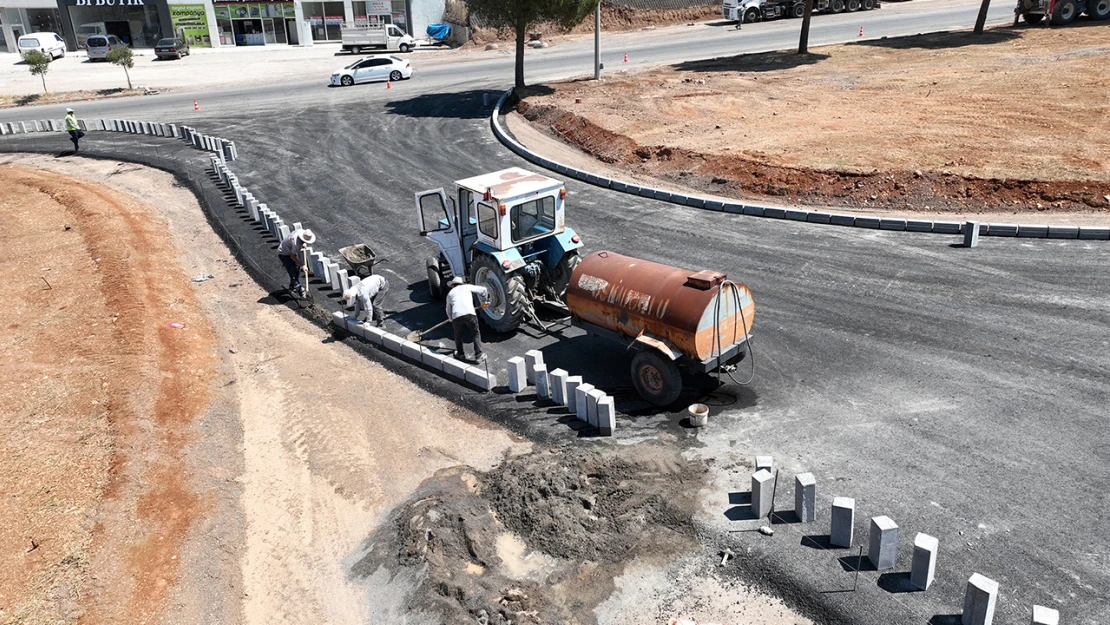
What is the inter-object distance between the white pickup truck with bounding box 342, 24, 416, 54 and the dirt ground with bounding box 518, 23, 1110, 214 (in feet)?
65.3

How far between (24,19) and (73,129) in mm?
35809

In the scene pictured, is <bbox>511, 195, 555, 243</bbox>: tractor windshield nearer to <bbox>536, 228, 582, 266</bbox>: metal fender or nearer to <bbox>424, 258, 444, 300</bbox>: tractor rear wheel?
<bbox>536, 228, 582, 266</bbox>: metal fender

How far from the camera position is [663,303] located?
11.2m

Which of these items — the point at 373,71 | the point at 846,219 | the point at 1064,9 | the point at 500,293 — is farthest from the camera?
the point at 373,71

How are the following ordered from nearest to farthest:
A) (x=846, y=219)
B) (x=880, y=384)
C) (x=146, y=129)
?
(x=880, y=384), (x=846, y=219), (x=146, y=129)

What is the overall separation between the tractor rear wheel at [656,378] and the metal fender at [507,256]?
2.91 meters

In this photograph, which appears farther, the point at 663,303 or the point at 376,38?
the point at 376,38

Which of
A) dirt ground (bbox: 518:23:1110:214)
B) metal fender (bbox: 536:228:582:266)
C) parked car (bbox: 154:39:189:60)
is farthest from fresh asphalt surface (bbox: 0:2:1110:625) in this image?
parked car (bbox: 154:39:189:60)

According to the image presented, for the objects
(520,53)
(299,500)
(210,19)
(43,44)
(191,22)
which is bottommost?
(299,500)

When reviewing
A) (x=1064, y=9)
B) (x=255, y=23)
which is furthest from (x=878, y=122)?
(x=255, y=23)

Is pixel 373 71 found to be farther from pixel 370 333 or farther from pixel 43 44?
pixel 370 333

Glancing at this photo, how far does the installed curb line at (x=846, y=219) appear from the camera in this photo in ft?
54.4

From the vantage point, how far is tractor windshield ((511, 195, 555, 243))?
13602 millimetres

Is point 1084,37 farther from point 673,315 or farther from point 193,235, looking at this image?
point 193,235
